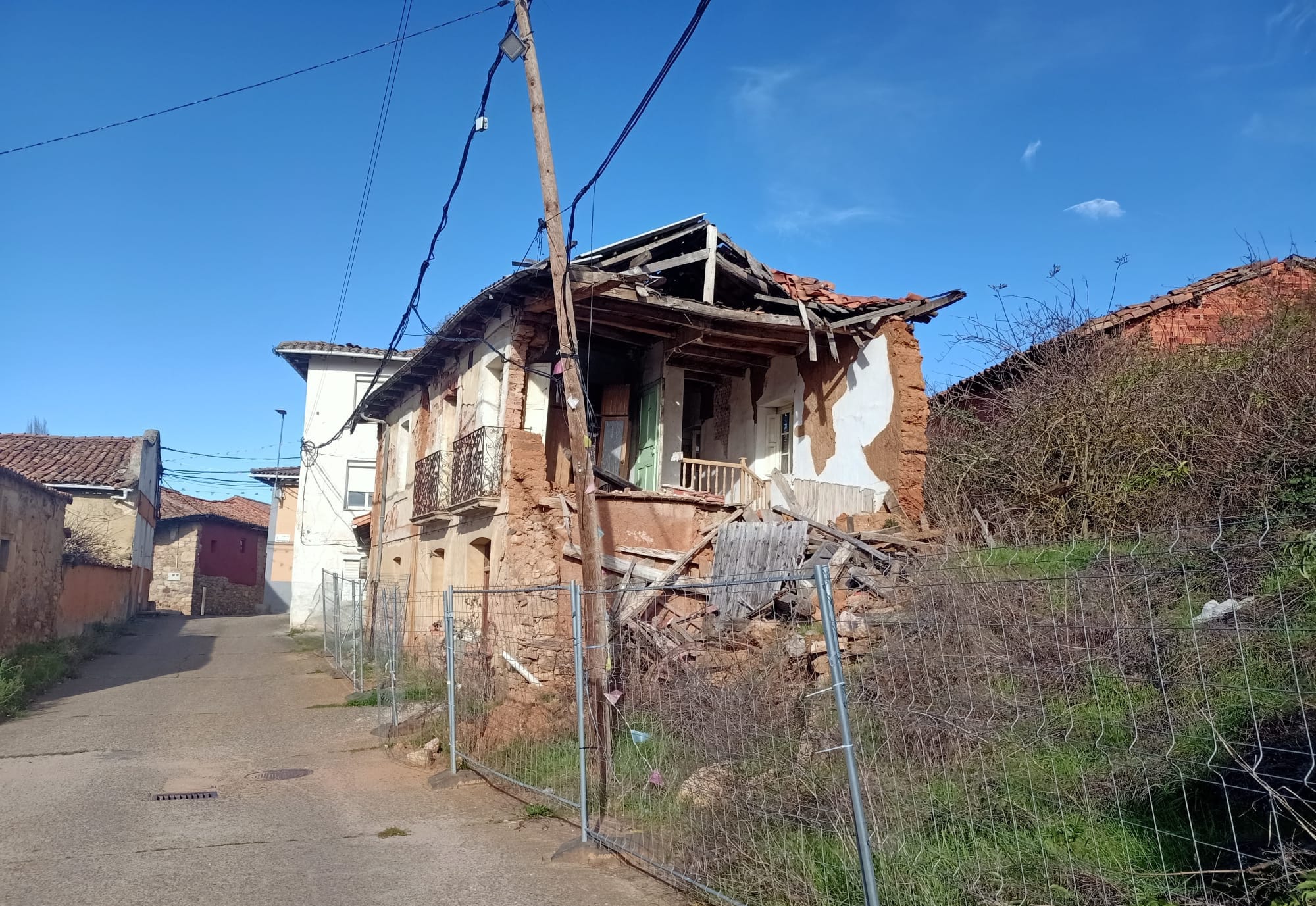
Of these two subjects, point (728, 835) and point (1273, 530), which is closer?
point (728, 835)

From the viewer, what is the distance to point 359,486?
28875mm

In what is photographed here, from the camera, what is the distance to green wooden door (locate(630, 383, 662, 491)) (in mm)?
14719

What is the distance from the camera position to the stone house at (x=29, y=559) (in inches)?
601

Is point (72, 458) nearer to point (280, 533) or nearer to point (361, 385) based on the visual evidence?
point (361, 385)

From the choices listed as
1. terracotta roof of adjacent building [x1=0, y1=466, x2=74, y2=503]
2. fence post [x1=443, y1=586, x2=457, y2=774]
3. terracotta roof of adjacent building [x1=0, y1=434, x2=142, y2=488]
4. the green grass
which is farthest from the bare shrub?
terracotta roof of adjacent building [x1=0, y1=434, x2=142, y2=488]

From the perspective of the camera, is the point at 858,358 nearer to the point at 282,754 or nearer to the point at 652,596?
the point at 652,596

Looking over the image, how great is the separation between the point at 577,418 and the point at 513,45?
3.86 meters

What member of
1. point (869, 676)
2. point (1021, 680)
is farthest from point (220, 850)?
point (1021, 680)

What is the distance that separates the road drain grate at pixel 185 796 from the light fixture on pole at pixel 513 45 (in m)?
7.37

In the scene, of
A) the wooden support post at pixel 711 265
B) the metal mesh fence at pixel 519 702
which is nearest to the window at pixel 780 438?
the wooden support post at pixel 711 265

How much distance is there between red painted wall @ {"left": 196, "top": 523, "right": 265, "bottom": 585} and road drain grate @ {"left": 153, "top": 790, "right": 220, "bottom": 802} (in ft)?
113

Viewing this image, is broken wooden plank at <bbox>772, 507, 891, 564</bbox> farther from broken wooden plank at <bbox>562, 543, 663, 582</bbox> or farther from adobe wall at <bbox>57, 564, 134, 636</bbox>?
adobe wall at <bbox>57, 564, 134, 636</bbox>

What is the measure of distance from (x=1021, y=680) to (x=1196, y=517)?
584cm

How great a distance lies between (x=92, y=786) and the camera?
26.2 feet
